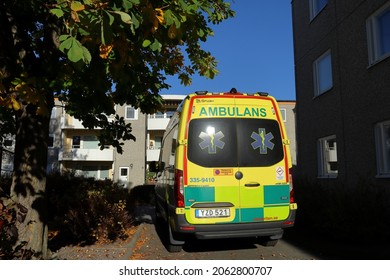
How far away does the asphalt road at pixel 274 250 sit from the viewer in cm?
600

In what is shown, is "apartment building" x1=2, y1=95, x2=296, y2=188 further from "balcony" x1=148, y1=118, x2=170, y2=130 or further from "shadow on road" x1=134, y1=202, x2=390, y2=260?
"shadow on road" x1=134, y1=202, x2=390, y2=260

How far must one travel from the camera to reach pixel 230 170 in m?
5.70

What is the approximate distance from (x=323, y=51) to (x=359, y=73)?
2701 mm

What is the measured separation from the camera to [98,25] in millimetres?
2799

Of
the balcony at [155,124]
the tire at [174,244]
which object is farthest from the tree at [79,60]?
the balcony at [155,124]

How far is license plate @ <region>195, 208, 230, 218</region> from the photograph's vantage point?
5.51 metres

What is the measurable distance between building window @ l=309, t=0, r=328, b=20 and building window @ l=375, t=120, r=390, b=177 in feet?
18.6

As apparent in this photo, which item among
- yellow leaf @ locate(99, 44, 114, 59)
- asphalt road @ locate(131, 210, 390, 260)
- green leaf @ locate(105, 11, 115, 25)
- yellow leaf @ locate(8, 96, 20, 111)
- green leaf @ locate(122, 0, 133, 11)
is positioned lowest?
asphalt road @ locate(131, 210, 390, 260)

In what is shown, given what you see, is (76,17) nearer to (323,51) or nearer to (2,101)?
(2,101)

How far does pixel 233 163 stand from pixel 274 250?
204 cm

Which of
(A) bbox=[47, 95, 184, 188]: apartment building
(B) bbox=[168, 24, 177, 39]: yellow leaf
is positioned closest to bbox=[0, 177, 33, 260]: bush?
(B) bbox=[168, 24, 177, 39]: yellow leaf

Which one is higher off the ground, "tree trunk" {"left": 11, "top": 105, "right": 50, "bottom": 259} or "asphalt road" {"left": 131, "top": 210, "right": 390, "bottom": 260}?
"tree trunk" {"left": 11, "top": 105, "right": 50, "bottom": 259}

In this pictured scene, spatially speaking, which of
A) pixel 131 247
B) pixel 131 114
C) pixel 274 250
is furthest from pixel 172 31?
pixel 131 114

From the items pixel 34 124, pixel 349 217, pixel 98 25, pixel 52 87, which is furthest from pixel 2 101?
pixel 349 217
